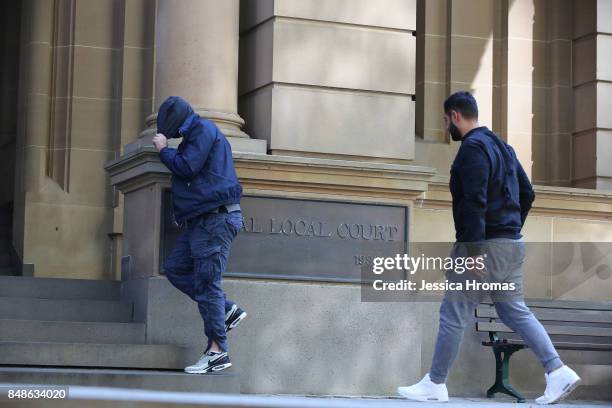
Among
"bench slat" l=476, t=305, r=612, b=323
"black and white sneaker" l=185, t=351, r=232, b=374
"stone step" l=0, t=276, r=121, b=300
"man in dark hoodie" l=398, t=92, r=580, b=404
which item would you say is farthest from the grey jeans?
"stone step" l=0, t=276, r=121, b=300

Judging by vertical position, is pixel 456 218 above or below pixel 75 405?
above

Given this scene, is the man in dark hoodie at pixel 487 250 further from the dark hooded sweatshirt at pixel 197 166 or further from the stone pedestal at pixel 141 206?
the stone pedestal at pixel 141 206

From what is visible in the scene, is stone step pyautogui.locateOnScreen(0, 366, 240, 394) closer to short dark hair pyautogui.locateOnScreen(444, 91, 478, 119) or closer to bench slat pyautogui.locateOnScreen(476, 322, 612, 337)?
short dark hair pyautogui.locateOnScreen(444, 91, 478, 119)

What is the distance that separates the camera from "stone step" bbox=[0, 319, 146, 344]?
9.34 meters

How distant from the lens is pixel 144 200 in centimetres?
1034

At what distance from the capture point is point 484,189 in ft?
26.6

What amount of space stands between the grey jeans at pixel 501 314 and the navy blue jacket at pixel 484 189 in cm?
14

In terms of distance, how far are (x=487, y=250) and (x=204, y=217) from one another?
2.22 meters

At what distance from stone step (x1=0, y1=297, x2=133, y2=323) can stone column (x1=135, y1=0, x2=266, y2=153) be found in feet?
4.91

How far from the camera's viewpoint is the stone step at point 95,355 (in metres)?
8.96

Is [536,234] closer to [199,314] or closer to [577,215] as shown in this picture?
[577,215]

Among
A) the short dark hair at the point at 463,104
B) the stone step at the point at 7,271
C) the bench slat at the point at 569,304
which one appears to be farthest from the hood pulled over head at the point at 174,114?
the stone step at the point at 7,271

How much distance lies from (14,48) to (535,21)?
625 cm

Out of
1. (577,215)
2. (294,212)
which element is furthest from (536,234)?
(294,212)
